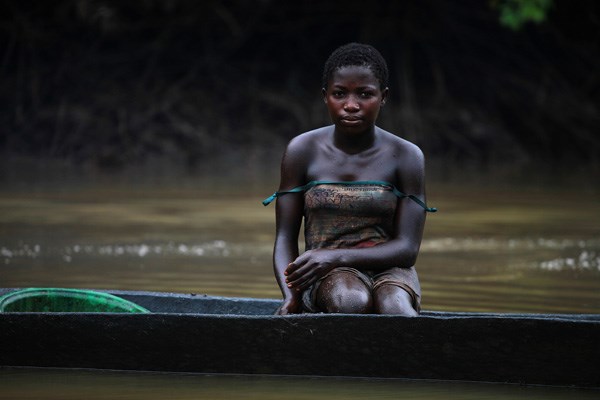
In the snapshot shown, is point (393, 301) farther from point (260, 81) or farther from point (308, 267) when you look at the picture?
point (260, 81)

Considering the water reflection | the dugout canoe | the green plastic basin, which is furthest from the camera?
the water reflection

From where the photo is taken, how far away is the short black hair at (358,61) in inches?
171

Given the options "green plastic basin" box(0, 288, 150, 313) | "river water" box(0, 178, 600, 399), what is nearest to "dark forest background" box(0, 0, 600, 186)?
"river water" box(0, 178, 600, 399)

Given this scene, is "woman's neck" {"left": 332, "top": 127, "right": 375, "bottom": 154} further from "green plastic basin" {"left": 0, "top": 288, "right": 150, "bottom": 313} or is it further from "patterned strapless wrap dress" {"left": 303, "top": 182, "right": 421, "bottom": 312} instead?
"green plastic basin" {"left": 0, "top": 288, "right": 150, "bottom": 313}

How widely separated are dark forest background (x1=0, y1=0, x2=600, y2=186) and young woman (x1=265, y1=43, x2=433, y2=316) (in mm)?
12071

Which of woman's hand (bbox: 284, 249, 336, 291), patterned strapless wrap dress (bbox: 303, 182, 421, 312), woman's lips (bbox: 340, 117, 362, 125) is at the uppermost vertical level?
woman's lips (bbox: 340, 117, 362, 125)

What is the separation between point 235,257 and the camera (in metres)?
7.71

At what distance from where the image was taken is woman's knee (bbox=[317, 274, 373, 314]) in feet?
13.6

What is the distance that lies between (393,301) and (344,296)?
0.17 meters

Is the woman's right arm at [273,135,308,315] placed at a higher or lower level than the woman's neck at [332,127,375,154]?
lower

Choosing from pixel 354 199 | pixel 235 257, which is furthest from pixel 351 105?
pixel 235 257

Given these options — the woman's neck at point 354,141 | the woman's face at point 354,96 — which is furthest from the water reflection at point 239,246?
the woman's face at point 354,96

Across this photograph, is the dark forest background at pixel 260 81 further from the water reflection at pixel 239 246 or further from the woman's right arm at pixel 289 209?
the woman's right arm at pixel 289 209

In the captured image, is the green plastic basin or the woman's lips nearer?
the woman's lips
